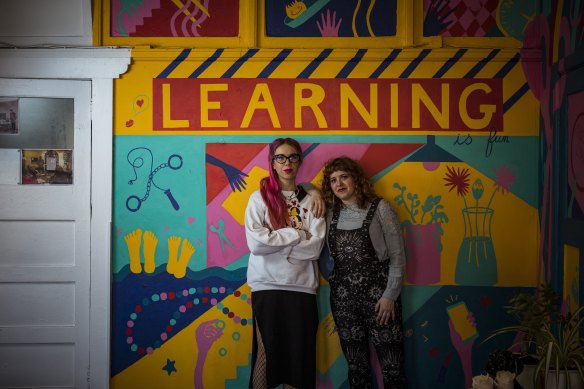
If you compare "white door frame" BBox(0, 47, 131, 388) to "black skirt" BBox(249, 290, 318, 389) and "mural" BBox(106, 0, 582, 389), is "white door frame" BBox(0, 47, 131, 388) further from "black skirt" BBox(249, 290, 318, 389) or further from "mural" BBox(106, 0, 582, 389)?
"black skirt" BBox(249, 290, 318, 389)

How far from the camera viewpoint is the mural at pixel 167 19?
3.25 metres

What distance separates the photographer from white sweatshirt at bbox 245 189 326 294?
2.90 metres

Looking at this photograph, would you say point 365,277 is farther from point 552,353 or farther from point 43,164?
point 43,164

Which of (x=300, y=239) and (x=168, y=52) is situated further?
(x=168, y=52)

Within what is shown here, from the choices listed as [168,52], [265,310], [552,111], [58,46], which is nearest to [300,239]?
[265,310]

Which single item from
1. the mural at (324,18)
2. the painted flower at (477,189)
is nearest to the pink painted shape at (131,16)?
the mural at (324,18)

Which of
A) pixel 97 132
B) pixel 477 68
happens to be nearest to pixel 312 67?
pixel 477 68

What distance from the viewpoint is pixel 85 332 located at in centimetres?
324

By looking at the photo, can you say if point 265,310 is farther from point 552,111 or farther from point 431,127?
point 552,111

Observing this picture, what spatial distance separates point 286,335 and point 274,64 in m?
1.58

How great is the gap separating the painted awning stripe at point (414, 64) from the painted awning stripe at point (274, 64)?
2.32 feet

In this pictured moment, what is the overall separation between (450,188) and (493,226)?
346 millimetres

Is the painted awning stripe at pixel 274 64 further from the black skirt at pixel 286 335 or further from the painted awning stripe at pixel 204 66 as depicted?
the black skirt at pixel 286 335

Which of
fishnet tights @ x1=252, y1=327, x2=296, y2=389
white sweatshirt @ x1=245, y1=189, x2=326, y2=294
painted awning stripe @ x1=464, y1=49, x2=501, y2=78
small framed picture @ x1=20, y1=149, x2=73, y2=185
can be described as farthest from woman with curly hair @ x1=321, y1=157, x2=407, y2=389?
small framed picture @ x1=20, y1=149, x2=73, y2=185
